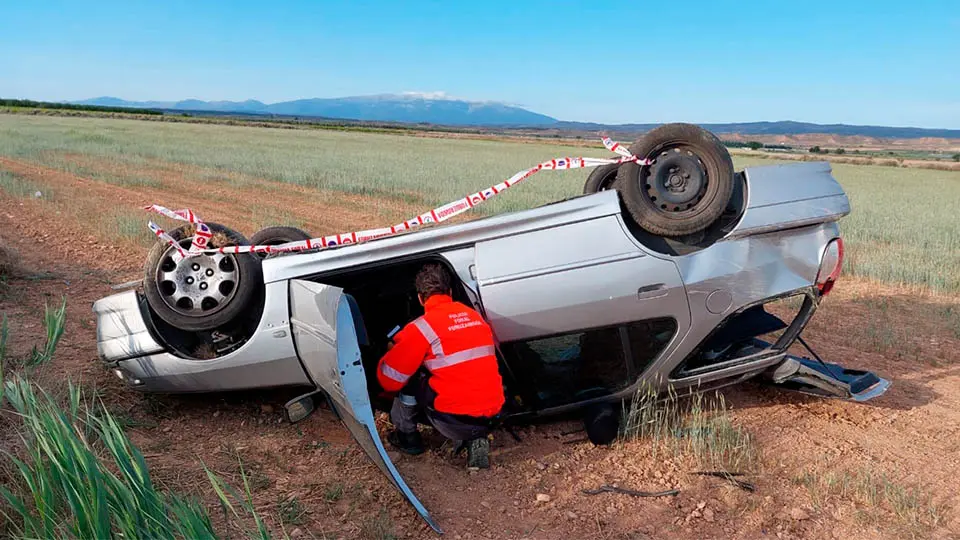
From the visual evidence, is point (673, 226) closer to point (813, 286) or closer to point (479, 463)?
point (813, 286)

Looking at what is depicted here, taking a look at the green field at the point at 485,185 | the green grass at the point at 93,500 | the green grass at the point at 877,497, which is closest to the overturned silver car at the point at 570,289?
the green grass at the point at 877,497

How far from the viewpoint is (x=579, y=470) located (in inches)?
160

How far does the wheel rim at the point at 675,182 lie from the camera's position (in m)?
4.13

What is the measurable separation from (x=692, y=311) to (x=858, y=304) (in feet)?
16.5

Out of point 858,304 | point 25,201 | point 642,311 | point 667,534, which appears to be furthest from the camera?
point 25,201

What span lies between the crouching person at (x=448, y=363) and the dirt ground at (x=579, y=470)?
0.36 metres

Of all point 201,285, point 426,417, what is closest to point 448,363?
point 426,417

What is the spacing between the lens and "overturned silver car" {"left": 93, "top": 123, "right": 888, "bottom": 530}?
395cm

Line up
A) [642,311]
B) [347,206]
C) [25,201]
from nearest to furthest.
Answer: [642,311] < [25,201] < [347,206]

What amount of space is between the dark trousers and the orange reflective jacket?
2.1 inches

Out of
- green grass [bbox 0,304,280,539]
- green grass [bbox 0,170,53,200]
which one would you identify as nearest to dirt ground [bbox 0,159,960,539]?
green grass [bbox 0,304,280,539]

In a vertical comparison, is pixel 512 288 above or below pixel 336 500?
above

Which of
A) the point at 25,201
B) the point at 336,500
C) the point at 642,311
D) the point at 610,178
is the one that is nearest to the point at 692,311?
the point at 642,311

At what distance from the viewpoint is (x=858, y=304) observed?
26.3 ft
